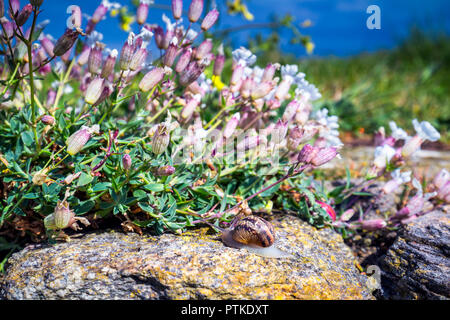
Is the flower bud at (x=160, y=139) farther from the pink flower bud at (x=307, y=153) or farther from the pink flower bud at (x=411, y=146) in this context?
the pink flower bud at (x=411, y=146)

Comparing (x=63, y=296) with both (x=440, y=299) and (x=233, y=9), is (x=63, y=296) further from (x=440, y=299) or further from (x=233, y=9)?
(x=233, y=9)

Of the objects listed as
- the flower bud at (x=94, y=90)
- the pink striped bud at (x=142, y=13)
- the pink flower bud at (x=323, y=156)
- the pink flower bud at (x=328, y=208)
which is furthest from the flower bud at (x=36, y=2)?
the pink flower bud at (x=328, y=208)

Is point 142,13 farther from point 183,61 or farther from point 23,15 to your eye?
point 23,15

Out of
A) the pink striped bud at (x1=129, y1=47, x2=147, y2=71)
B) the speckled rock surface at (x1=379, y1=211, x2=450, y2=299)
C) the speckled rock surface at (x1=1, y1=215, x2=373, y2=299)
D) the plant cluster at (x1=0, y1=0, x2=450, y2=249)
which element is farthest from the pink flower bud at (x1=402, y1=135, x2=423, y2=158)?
the pink striped bud at (x1=129, y1=47, x2=147, y2=71)

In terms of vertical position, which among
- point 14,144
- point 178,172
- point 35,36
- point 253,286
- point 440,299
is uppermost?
point 35,36

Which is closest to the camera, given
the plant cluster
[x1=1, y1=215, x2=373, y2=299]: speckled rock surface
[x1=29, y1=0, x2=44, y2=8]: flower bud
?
[x1=29, y1=0, x2=44, y2=8]: flower bud

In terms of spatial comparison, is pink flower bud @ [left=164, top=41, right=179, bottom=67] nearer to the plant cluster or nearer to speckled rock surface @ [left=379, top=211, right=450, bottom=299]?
the plant cluster

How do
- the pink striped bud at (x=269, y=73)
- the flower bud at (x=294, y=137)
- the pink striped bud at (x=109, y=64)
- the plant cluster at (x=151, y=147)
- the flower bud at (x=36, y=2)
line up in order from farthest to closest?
the pink striped bud at (x=269, y=73), the flower bud at (x=294, y=137), the pink striped bud at (x=109, y=64), the plant cluster at (x=151, y=147), the flower bud at (x=36, y=2)
